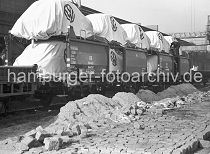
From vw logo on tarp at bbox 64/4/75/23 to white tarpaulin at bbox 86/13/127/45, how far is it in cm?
232

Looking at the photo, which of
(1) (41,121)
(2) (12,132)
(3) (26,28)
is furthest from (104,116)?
(3) (26,28)

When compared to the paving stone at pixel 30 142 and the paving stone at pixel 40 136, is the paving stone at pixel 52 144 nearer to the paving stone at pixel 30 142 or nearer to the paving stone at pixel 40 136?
the paving stone at pixel 30 142

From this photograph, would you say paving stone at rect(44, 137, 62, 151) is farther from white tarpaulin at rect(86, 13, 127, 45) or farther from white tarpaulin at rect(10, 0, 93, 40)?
white tarpaulin at rect(86, 13, 127, 45)

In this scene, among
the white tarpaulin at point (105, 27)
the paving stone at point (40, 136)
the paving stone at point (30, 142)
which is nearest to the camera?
the paving stone at point (30, 142)

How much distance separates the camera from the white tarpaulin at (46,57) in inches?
489

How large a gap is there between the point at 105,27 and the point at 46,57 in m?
4.66

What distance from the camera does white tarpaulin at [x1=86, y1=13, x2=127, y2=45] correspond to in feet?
52.0

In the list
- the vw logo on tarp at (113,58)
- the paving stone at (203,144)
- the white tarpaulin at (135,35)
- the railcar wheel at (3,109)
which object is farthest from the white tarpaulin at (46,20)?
the paving stone at (203,144)

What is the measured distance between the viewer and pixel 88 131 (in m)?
7.73

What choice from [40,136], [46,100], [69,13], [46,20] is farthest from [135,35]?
[40,136]

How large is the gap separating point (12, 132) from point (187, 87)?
18477mm

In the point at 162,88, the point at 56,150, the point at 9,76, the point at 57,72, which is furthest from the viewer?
the point at 162,88

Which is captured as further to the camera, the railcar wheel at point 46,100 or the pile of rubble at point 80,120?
the railcar wheel at point 46,100

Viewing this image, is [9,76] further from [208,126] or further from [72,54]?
[208,126]
